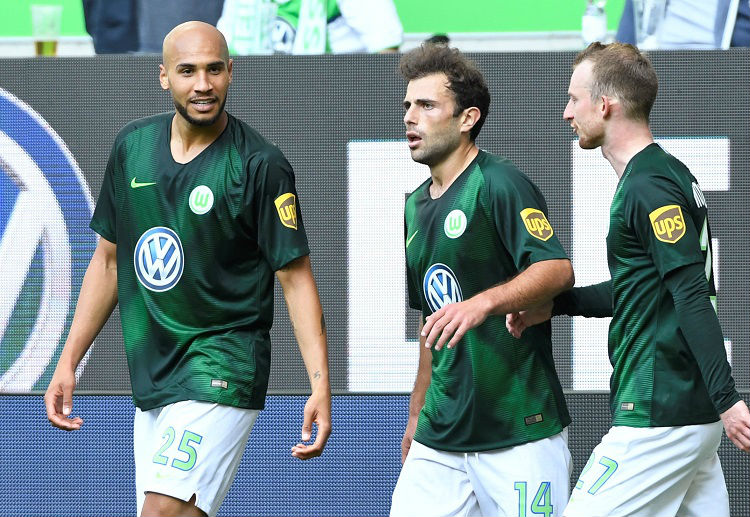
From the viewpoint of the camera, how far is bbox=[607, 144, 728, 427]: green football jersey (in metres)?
3.76

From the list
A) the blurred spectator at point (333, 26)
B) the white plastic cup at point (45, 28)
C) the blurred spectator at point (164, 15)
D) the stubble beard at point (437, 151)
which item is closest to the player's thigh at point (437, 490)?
the stubble beard at point (437, 151)

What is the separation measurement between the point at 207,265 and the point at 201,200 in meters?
0.23

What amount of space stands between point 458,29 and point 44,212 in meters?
3.44

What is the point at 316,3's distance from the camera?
6805 millimetres

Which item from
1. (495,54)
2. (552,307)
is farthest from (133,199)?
(495,54)

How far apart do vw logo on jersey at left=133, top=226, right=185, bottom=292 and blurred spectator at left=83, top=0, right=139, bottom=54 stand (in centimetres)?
284

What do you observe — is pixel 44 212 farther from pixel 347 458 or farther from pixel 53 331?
pixel 347 458

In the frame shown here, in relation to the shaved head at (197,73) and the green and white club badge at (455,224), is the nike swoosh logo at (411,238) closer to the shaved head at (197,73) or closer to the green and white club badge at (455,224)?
the green and white club badge at (455,224)

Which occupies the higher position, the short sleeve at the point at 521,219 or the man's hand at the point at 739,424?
the short sleeve at the point at 521,219

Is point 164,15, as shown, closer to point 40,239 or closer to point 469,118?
point 40,239

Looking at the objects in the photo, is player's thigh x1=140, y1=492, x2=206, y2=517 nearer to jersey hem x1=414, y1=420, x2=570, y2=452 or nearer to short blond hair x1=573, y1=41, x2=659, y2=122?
jersey hem x1=414, y1=420, x2=570, y2=452

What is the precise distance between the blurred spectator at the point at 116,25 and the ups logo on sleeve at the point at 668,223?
13.3 feet

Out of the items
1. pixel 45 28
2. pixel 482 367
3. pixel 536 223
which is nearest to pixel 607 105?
pixel 536 223

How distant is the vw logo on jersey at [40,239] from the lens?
6219 mm
